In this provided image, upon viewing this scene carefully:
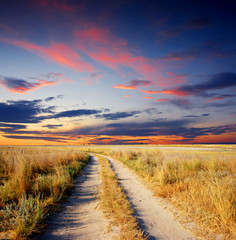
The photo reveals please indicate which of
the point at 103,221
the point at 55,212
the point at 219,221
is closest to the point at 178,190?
the point at 219,221

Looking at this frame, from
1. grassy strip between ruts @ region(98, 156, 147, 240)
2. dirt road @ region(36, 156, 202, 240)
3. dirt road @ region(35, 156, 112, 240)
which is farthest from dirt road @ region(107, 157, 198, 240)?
dirt road @ region(35, 156, 112, 240)

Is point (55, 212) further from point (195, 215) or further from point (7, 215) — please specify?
point (195, 215)

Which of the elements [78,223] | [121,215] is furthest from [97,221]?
[121,215]

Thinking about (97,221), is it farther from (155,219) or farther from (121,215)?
(155,219)

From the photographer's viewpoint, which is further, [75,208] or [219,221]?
[75,208]

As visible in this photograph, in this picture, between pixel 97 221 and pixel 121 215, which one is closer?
pixel 97 221

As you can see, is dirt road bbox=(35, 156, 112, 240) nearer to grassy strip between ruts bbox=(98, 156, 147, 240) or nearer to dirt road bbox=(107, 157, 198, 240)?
grassy strip between ruts bbox=(98, 156, 147, 240)

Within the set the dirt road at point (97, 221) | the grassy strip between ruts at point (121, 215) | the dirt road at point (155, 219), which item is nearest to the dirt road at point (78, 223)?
the dirt road at point (97, 221)

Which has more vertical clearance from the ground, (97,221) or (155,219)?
(97,221)

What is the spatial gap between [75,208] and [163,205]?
11.7ft

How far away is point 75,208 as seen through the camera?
6.26 m

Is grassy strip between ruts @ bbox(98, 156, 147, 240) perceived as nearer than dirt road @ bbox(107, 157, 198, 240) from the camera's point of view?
Yes

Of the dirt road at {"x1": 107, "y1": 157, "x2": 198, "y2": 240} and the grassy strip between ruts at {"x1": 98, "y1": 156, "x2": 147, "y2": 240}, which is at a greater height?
the grassy strip between ruts at {"x1": 98, "y1": 156, "x2": 147, "y2": 240}

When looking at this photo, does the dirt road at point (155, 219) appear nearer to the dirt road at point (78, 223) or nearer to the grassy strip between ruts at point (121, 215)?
the grassy strip between ruts at point (121, 215)
